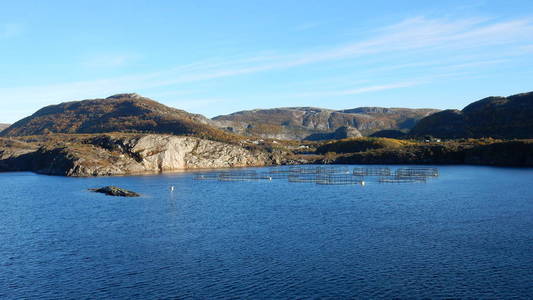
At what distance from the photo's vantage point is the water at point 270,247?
41.2 m

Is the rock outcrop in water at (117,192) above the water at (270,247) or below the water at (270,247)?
above

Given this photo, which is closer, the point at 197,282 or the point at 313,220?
the point at 197,282

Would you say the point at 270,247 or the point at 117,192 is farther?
the point at 117,192

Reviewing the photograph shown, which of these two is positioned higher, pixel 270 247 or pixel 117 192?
pixel 117 192

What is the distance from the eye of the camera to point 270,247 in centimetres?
5478

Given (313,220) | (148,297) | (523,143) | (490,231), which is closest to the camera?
(148,297)

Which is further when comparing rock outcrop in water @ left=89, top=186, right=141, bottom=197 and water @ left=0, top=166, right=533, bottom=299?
rock outcrop in water @ left=89, top=186, right=141, bottom=197

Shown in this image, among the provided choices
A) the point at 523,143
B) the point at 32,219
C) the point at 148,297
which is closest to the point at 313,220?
the point at 148,297

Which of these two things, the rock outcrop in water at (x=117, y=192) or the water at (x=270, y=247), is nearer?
the water at (x=270, y=247)

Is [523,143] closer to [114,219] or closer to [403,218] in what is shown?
[403,218]

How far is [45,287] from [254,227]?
31092 millimetres

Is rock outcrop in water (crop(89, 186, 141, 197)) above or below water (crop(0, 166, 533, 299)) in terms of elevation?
above

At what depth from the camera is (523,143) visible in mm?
196500

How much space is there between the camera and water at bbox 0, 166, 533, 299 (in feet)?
135
